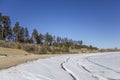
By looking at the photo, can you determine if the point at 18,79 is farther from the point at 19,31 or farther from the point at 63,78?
the point at 19,31

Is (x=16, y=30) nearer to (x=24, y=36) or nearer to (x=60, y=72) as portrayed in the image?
(x=24, y=36)

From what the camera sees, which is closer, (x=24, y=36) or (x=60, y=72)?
(x=60, y=72)

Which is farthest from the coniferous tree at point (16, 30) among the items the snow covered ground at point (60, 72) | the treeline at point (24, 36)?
the snow covered ground at point (60, 72)

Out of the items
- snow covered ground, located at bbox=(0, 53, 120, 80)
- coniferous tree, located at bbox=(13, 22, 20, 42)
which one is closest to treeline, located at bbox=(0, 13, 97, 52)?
coniferous tree, located at bbox=(13, 22, 20, 42)

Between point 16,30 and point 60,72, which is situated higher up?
point 16,30

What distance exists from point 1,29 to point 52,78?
263 ft

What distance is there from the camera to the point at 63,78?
12.5m

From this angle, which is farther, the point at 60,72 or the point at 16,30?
the point at 16,30

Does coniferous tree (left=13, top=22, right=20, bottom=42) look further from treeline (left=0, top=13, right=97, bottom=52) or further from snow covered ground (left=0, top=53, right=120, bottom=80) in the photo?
snow covered ground (left=0, top=53, right=120, bottom=80)

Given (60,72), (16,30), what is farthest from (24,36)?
(60,72)

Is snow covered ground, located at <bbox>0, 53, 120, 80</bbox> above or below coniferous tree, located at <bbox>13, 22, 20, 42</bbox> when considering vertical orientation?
below

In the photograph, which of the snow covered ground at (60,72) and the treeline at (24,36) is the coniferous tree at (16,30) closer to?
the treeline at (24,36)

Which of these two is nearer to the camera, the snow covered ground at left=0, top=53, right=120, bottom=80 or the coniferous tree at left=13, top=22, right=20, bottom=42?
the snow covered ground at left=0, top=53, right=120, bottom=80

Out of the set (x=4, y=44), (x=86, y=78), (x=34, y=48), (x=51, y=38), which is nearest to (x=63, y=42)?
(x=51, y=38)
